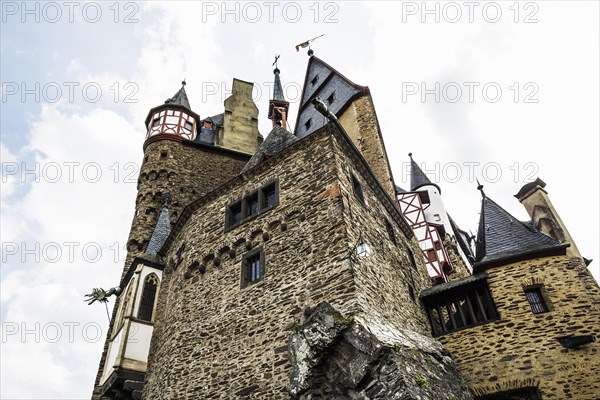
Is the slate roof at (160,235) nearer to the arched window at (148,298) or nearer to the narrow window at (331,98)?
the arched window at (148,298)

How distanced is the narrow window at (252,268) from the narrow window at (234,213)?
163cm

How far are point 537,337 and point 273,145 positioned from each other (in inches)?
388

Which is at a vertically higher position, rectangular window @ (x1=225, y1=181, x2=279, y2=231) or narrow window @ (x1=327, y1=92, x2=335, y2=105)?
narrow window @ (x1=327, y1=92, x2=335, y2=105)

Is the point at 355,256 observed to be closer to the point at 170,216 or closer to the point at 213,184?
the point at 170,216

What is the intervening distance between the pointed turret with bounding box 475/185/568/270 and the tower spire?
1307 centimetres

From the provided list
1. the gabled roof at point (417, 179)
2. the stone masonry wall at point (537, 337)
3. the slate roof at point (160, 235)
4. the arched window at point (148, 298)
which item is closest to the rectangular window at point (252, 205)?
the arched window at point (148, 298)

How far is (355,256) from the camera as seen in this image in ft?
34.1

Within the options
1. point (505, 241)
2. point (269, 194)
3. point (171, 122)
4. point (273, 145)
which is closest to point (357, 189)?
point (269, 194)

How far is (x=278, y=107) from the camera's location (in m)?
28.4

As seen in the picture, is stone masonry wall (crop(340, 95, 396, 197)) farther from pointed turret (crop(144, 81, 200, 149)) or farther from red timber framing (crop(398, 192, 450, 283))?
pointed turret (crop(144, 81, 200, 149))

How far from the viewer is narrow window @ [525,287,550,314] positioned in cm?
1234

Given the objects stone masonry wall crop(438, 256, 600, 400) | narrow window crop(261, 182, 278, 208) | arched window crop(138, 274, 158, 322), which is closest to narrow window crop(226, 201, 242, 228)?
narrow window crop(261, 182, 278, 208)

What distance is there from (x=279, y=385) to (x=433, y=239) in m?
18.3

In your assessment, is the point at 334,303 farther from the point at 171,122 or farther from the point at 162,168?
the point at 171,122
